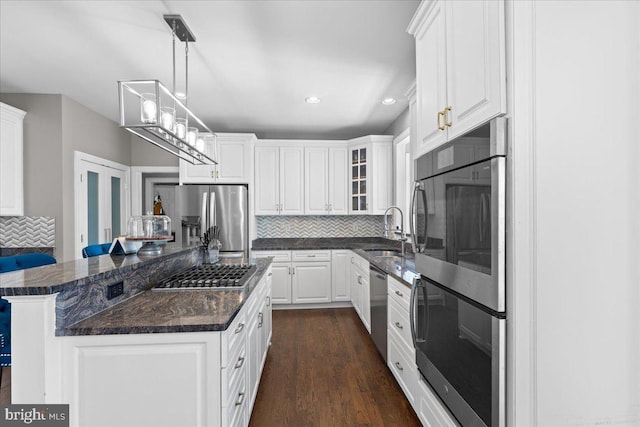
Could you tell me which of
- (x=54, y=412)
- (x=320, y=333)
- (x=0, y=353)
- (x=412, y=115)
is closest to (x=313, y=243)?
(x=320, y=333)

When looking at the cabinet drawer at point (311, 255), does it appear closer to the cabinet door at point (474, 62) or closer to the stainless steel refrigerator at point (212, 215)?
the stainless steel refrigerator at point (212, 215)

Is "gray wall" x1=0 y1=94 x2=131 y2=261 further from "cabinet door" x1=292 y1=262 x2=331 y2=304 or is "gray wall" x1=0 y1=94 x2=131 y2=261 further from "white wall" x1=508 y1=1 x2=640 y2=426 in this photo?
"white wall" x1=508 y1=1 x2=640 y2=426

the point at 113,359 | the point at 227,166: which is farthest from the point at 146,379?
the point at 227,166

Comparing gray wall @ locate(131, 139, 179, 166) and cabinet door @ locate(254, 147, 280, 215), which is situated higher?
gray wall @ locate(131, 139, 179, 166)

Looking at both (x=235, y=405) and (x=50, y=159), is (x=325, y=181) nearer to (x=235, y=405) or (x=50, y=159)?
(x=50, y=159)

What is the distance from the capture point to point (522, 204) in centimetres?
102

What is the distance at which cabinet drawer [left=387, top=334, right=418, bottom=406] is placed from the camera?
1.99m

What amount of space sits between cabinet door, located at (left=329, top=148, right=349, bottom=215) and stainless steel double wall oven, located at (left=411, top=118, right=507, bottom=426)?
9.94 ft

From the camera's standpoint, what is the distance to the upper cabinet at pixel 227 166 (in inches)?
174

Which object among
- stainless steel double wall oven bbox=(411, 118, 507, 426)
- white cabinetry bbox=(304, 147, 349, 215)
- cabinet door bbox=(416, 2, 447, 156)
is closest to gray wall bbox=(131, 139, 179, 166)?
white cabinetry bbox=(304, 147, 349, 215)

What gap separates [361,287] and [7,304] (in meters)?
3.03

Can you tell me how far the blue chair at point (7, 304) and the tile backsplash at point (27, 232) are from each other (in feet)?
3.56

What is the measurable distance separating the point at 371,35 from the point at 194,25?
124 centimetres

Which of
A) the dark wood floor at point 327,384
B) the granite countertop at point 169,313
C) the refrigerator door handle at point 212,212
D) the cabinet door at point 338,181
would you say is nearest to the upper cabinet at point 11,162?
the refrigerator door handle at point 212,212
